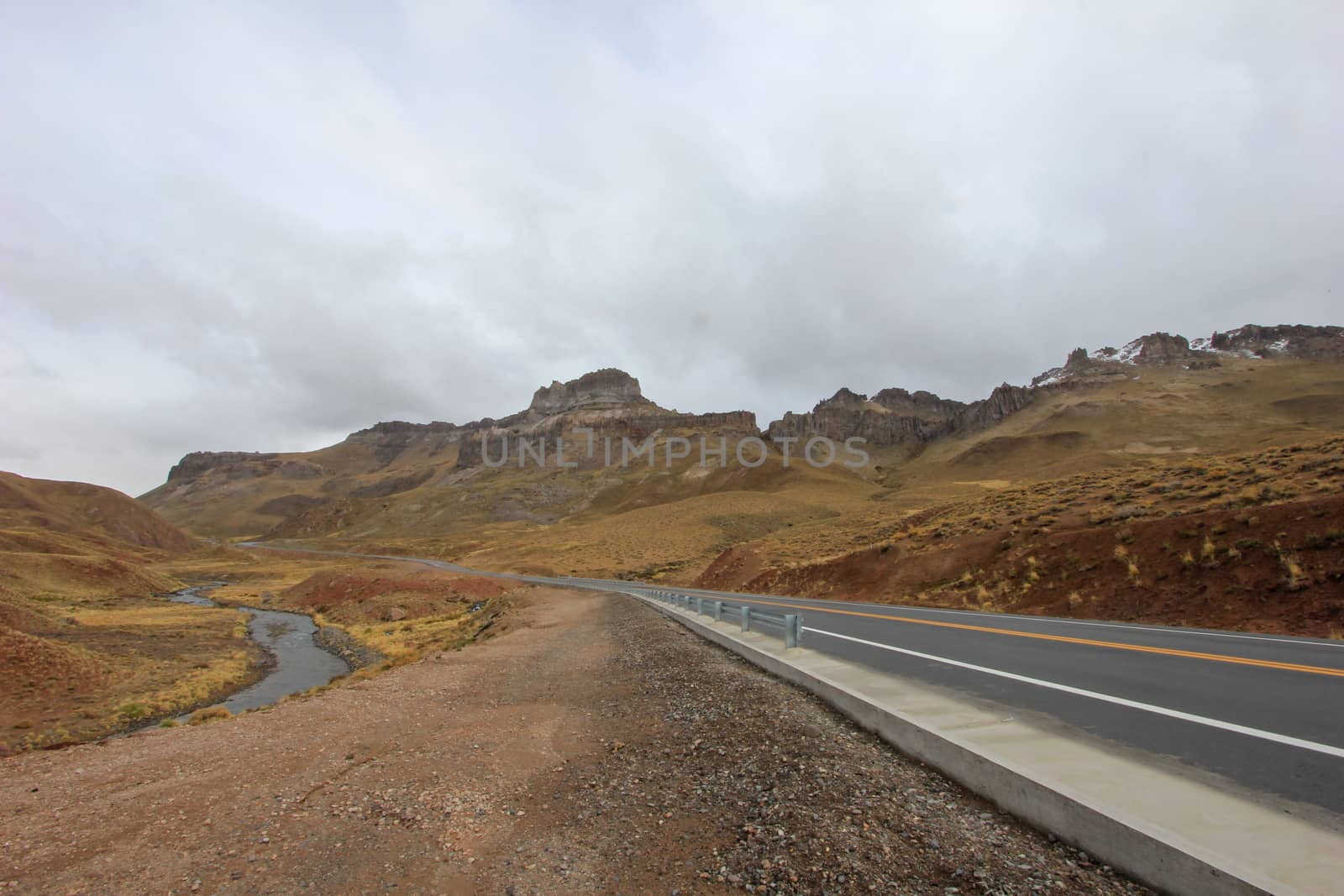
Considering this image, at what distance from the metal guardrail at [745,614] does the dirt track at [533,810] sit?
5.27 feet

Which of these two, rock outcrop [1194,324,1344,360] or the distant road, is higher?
rock outcrop [1194,324,1344,360]

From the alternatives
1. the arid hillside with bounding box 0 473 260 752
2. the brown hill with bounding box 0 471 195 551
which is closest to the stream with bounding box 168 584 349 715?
the arid hillside with bounding box 0 473 260 752

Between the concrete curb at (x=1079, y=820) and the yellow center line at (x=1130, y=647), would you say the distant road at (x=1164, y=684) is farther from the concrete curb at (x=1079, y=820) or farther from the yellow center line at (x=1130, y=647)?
the concrete curb at (x=1079, y=820)

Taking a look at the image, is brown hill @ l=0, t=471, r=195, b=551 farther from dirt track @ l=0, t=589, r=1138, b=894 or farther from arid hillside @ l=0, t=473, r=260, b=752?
dirt track @ l=0, t=589, r=1138, b=894

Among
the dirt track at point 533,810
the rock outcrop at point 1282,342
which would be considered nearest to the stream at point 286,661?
the dirt track at point 533,810

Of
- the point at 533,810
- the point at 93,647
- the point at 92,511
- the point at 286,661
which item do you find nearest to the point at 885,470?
the point at 286,661

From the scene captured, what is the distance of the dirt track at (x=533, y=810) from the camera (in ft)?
14.0

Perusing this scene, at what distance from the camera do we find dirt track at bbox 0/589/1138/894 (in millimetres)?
4281

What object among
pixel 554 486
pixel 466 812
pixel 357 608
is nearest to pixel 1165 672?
pixel 466 812

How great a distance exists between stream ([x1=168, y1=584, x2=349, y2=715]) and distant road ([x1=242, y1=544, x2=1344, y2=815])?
1794 centimetres

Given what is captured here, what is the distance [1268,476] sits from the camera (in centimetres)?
2275

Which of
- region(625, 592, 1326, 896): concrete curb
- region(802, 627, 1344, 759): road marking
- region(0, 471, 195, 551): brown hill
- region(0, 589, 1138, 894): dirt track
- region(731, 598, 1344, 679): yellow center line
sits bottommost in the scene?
region(0, 589, 1138, 894): dirt track

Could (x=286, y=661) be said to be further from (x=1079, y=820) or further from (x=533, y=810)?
(x=1079, y=820)

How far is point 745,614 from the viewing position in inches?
579
